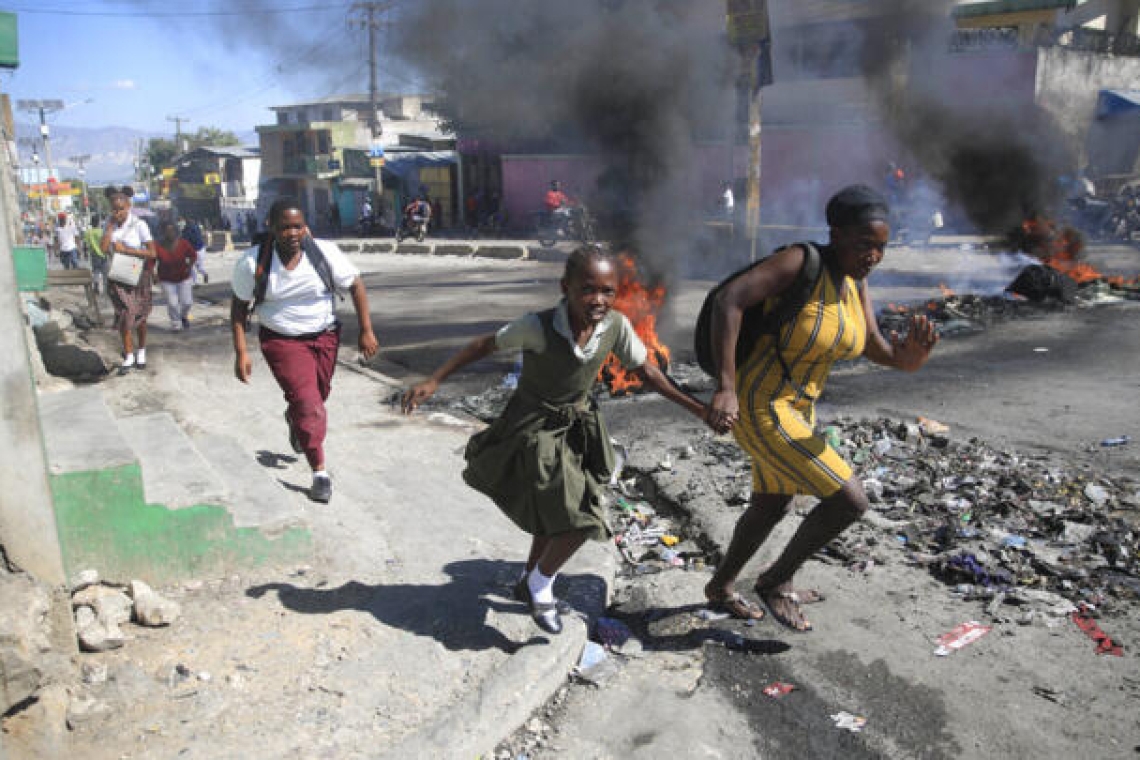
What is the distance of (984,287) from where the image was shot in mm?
11680

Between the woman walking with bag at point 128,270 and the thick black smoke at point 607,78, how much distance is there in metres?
3.81

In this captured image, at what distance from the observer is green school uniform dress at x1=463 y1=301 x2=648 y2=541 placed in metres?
2.72

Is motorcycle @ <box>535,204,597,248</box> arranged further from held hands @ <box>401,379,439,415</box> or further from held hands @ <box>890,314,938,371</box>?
held hands @ <box>401,379,439,415</box>

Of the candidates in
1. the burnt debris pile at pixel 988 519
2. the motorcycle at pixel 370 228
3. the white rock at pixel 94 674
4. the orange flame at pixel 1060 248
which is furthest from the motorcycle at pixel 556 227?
the white rock at pixel 94 674

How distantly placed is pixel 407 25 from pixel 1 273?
25.4 ft

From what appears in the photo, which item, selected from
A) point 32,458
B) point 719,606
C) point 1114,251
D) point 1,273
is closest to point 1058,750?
point 719,606

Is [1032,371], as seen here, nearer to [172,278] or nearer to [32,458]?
[32,458]

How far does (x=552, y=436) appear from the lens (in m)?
2.76

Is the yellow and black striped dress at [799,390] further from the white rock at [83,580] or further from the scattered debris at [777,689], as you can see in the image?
the white rock at [83,580]

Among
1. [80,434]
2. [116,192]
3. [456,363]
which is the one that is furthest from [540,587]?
[116,192]

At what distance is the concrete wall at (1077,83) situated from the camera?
733 inches

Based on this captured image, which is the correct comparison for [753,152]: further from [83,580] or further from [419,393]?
[83,580]

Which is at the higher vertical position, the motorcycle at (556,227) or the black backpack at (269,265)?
the motorcycle at (556,227)

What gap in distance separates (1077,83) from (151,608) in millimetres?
22586
